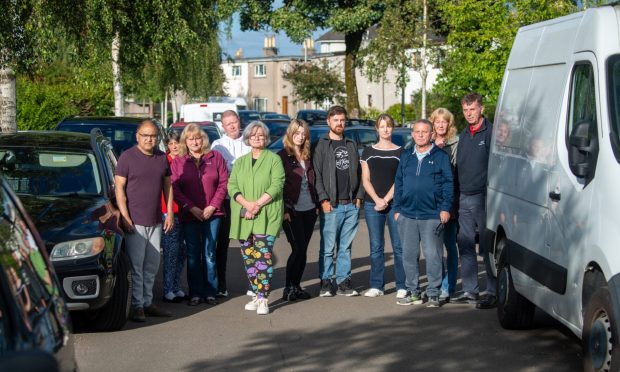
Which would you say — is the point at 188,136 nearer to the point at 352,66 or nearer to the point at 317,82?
the point at 352,66

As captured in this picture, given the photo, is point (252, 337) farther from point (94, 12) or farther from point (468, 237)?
point (94, 12)

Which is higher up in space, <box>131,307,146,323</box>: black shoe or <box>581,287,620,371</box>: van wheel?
<box>581,287,620,371</box>: van wheel

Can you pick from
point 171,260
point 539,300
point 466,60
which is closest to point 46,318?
point 539,300

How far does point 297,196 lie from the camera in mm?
10781

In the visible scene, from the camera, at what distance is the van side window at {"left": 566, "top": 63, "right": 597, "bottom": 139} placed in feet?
23.5

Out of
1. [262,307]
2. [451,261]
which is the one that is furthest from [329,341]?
[451,261]

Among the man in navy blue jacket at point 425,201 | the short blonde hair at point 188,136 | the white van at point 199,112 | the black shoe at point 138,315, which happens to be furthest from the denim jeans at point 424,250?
the white van at point 199,112

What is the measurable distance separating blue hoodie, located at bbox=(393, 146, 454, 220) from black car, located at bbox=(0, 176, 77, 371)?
21.5 ft

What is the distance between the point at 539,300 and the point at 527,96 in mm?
1839

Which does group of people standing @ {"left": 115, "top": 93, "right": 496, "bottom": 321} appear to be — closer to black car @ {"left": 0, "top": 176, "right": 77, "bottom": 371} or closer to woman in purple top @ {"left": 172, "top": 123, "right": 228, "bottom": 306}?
woman in purple top @ {"left": 172, "top": 123, "right": 228, "bottom": 306}

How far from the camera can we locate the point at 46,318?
356 cm

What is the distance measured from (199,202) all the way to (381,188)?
190 centimetres

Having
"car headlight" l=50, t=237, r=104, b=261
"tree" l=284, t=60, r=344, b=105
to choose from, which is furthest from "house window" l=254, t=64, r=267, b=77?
"car headlight" l=50, t=237, r=104, b=261

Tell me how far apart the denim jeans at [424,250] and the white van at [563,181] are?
2.36 ft
